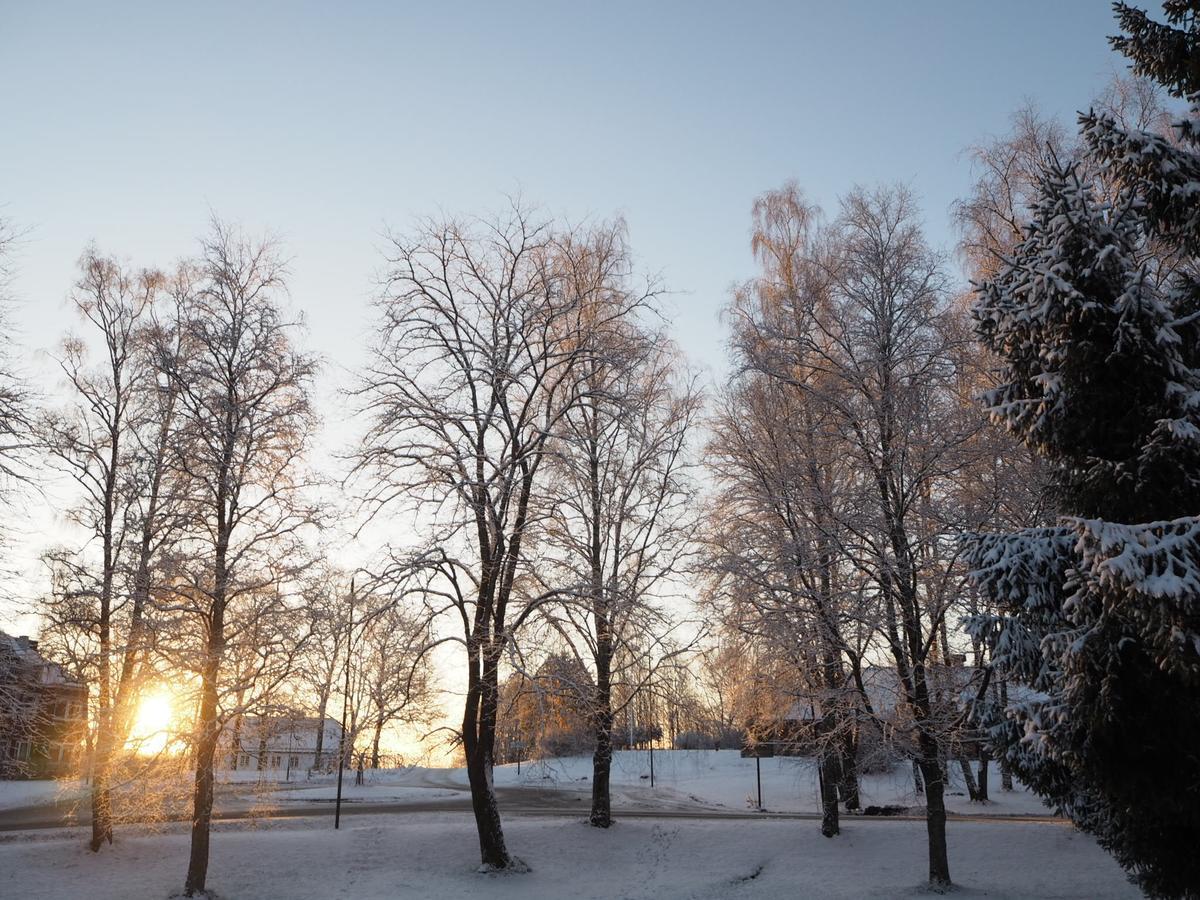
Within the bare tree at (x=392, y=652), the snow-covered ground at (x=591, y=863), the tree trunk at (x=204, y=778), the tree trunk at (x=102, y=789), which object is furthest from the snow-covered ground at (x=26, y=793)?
the bare tree at (x=392, y=652)

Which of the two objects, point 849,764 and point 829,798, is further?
point 849,764

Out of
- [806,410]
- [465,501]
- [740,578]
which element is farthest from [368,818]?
[806,410]

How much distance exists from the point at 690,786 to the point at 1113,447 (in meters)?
34.0

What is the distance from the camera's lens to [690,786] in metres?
39.8

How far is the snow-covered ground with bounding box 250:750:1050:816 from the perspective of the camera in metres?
29.2

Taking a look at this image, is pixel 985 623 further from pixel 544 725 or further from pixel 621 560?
pixel 621 560

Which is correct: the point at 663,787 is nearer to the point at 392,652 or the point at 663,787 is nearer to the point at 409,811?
the point at 409,811

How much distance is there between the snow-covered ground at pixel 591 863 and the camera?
16203 mm

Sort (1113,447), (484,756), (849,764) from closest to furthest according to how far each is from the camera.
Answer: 1. (1113,447)
2. (484,756)
3. (849,764)

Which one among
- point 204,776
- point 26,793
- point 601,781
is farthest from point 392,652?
point 26,793

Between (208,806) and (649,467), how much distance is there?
12.4m

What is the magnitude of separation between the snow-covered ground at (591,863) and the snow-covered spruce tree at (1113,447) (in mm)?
7752

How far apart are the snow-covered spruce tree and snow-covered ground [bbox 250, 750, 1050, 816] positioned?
34.2 ft

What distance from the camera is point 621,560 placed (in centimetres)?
2202
